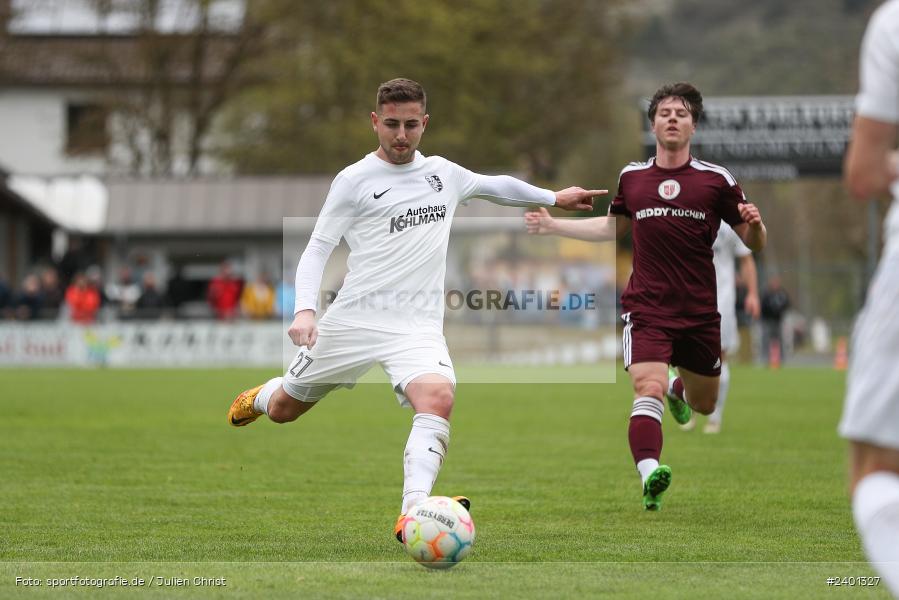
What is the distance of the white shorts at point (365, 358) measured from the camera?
281 inches

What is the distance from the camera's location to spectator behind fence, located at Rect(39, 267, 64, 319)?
96.1 ft

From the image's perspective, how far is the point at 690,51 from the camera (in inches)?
4102

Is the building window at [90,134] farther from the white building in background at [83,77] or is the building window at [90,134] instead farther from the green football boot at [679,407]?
the green football boot at [679,407]

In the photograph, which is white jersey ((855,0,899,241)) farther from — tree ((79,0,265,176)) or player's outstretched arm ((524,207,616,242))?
tree ((79,0,265,176))

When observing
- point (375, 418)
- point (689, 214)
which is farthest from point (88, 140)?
point (689, 214)

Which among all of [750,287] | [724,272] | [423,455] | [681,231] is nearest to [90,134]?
[724,272]

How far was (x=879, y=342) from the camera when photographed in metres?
4.16

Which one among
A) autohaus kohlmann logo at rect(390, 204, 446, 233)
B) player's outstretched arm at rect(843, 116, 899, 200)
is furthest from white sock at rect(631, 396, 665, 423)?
player's outstretched arm at rect(843, 116, 899, 200)

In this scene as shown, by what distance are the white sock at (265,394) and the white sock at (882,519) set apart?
431 cm

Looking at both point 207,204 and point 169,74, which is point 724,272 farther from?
point 169,74

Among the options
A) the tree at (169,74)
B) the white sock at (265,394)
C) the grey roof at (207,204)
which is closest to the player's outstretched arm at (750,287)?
the white sock at (265,394)

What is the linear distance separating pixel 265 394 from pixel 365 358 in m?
1.06

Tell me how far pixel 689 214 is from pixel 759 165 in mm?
27192

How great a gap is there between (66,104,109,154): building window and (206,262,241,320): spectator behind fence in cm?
1901
